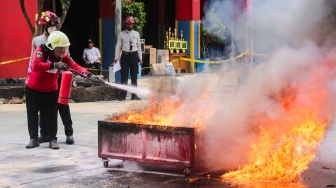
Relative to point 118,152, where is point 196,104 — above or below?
above

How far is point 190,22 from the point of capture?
88.5 feet

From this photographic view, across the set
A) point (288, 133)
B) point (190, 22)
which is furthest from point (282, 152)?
point (190, 22)

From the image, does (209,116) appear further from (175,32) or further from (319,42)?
(175,32)

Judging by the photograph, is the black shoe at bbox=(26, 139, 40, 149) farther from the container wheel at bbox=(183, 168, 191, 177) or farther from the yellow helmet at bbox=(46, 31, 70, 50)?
the container wheel at bbox=(183, 168, 191, 177)

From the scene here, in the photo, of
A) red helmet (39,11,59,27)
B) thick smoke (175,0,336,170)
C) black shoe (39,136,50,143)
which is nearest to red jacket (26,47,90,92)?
red helmet (39,11,59,27)

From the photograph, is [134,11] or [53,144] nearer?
[53,144]

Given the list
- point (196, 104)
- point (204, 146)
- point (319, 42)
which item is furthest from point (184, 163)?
point (319, 42)

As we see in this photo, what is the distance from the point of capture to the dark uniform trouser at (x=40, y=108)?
8.77m

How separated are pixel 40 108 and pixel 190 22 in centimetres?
1844

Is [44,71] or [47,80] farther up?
[44,71]

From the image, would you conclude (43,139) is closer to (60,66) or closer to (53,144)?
(53,144)

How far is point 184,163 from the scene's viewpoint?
698 centimetres

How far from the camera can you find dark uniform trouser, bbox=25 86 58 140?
877 cm

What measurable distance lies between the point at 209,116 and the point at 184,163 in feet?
2.05
